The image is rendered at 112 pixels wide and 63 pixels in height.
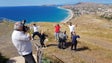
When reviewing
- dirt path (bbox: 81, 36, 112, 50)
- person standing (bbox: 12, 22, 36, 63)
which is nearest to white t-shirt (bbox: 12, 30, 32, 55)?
person standing (bbox: 12, 22, 36, 63)

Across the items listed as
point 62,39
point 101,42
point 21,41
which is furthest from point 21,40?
point 101,42

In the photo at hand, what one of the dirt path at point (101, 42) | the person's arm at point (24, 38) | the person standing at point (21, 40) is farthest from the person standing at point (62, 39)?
the person's arm at point (24, 38)

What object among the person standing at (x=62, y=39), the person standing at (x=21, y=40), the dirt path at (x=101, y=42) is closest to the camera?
the person standing at (x=21, y=40)

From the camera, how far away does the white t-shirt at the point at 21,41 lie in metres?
9.31

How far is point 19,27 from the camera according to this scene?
932cm

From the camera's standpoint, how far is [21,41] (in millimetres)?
9391

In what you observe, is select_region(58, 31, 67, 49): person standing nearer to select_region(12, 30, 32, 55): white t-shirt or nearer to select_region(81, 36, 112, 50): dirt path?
select_region(81, 36, 112, 50): dirt path

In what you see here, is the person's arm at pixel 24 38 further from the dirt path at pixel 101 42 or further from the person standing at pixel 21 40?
the dirt path at pixel 101 42

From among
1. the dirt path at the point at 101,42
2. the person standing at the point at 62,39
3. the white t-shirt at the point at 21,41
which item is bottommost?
the dirt path at the point at 101,42

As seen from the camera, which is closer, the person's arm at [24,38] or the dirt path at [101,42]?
the person's arm at [24,38]

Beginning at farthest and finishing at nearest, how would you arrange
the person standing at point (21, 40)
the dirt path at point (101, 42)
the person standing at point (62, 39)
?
1. the dirt path at point (101, 42)
2. the person standing at point (62, 39)
3. the person standing at point (21, 40)

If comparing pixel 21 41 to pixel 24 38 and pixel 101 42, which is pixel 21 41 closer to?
pixel 24 38

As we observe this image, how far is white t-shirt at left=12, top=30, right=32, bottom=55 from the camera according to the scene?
931 centimetres

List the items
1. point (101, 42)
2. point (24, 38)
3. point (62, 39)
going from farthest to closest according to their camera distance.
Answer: point (101, 42), point (62, 39), point (24, 38)
